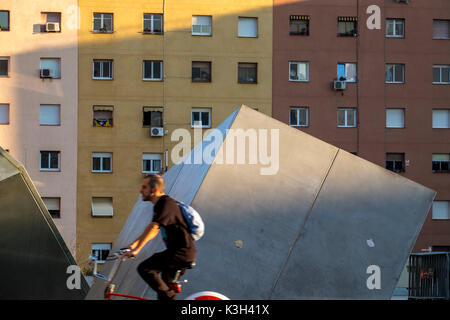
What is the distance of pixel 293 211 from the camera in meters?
9.86

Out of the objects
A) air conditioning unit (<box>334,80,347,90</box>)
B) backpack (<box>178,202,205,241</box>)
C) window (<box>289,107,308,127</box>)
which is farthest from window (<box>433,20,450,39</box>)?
backpack (<box>178,202,205,241</box>)

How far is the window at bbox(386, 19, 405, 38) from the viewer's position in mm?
39969

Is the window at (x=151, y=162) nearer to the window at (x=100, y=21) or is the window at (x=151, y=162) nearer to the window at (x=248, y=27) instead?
the window at (x=100, y=21)

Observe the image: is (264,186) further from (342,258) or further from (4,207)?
(4,207)

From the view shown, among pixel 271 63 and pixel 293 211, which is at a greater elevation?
pixel 271 63

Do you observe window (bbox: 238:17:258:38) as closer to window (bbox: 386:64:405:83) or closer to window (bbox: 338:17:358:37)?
window (bbox: 338:17:358:37)

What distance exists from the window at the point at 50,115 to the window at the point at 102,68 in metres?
2.62

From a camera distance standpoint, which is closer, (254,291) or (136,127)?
(254,291)

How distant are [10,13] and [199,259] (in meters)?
31.7

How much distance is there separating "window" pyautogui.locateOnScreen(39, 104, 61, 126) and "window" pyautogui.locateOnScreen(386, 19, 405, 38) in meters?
18.2

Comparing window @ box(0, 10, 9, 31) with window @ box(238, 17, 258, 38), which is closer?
window @ box(0, 10, 9, 31)

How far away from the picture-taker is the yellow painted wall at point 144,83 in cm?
3772
